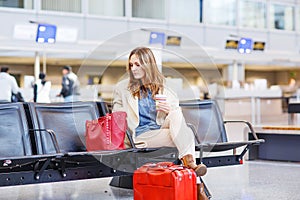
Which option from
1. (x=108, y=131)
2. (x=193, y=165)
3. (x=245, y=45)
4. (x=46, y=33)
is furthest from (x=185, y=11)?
(x=193, y=165)

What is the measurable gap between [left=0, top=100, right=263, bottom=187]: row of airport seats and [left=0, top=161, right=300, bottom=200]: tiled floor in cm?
28

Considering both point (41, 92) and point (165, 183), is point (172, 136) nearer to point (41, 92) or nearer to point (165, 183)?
point (165, 183)

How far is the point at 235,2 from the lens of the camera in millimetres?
25984

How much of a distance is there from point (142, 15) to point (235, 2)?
507 centimetres

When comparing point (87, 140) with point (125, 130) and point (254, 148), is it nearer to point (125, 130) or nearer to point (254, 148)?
point (125, 130)

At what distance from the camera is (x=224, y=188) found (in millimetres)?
5492

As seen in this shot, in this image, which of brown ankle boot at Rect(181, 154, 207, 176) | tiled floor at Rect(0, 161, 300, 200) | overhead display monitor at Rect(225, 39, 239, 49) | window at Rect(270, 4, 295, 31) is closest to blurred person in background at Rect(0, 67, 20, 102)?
tiled floor at Rect(0, 161, 300, 200)

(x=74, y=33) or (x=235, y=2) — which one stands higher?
(x=235, y=2)

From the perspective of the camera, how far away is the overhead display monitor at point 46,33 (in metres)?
16.5

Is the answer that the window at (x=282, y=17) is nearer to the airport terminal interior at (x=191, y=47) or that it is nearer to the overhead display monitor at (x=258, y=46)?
the airport terminal interior at (x=191, y=47)

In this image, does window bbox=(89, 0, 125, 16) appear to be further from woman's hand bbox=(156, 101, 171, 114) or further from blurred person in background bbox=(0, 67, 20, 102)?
woman's hand bbox=(156, 101, 171, 114)

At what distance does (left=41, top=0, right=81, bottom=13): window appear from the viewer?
20.8m

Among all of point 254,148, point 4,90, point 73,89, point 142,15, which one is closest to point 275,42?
point 142,15

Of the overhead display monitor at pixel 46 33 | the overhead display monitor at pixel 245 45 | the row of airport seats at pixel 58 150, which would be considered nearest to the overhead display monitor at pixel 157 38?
the overhead display monitor at pixel 46 33
